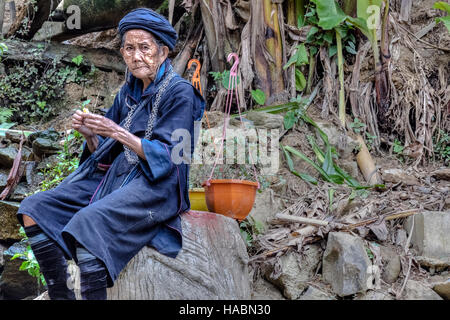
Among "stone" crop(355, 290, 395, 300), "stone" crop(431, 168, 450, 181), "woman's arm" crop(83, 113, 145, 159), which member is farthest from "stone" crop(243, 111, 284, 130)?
"woman's arm" crop(83, 113, 145, 159)

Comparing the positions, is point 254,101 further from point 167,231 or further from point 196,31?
point 167,231

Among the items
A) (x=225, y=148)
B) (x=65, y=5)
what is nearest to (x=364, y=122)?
(x=225, y=148)

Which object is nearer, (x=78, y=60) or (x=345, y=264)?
(x=345, y=264)

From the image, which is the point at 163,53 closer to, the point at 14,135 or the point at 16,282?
the point at 16,282

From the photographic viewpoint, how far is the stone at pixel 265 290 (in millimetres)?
3773

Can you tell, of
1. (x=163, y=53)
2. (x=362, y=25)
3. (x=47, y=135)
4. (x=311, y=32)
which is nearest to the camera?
(x=163, y=53)

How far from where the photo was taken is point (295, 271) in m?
3.81

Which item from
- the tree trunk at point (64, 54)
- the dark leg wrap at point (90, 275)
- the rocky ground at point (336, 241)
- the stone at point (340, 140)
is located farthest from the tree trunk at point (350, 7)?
the dark leg wrap at point (90, 275)

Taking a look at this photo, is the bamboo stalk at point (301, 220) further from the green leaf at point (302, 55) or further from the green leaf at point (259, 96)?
the green leaf at point (302, 55)

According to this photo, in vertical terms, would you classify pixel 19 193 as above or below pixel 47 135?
below

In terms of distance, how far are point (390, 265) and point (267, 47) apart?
2812mm

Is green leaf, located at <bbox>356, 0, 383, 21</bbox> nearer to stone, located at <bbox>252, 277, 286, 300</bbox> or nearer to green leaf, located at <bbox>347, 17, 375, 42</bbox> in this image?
green leaf, located at <bbox>347, 17, 375, 42</bbox>

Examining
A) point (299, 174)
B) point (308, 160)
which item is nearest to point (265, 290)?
point (299, 174)

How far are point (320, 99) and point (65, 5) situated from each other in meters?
3.52
